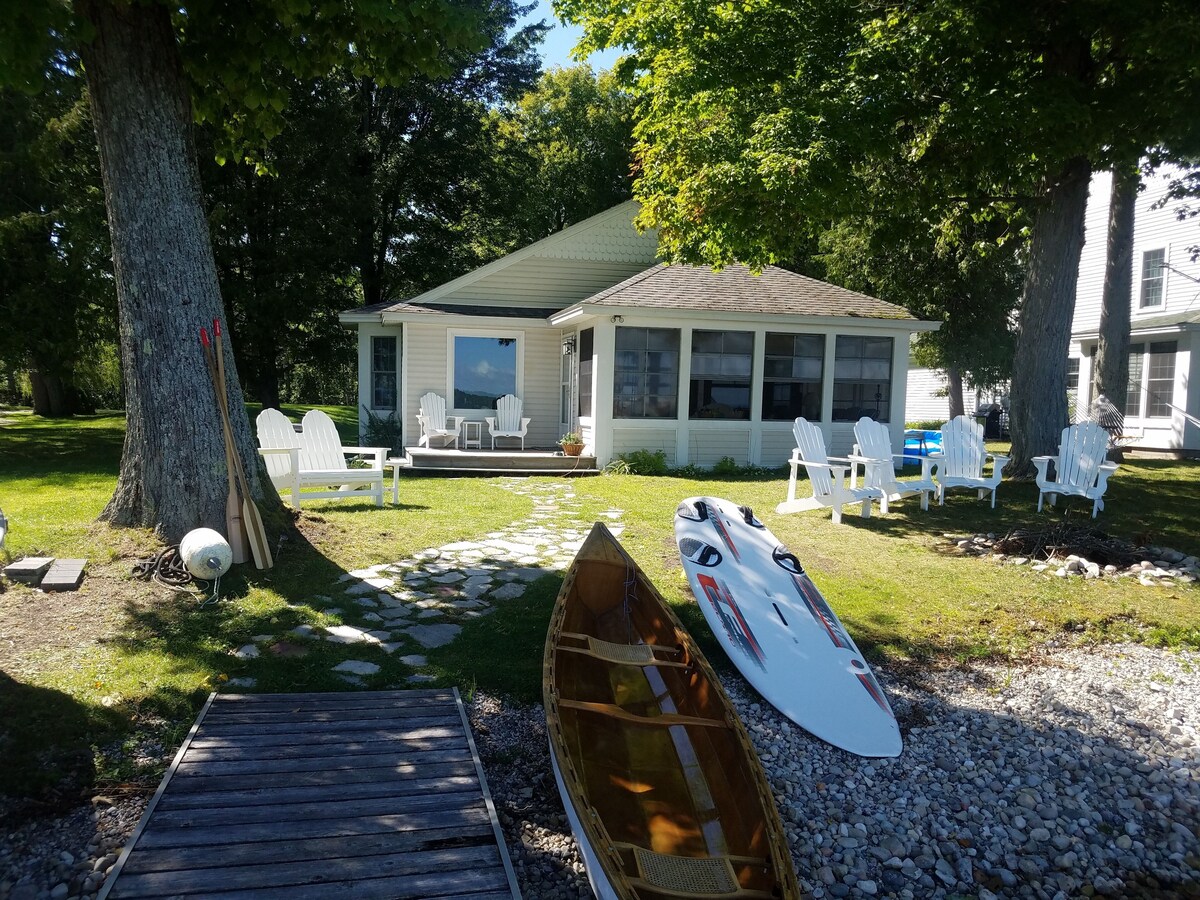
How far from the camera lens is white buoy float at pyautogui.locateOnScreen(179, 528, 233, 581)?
536 cm

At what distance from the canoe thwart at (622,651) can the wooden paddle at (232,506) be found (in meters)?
3.09

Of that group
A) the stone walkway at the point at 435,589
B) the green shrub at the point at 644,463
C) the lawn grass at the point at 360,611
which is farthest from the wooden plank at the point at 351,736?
the green shrub at the point at 644,463

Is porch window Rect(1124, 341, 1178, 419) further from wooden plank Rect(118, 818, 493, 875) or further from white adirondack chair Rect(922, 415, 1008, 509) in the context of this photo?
wooden plank Rect(118, 818, 493, 875)

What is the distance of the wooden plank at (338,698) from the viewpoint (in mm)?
3936

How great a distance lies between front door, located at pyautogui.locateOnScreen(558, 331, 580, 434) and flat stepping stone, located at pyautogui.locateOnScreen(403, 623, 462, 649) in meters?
9.00

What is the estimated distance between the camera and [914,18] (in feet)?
28.8

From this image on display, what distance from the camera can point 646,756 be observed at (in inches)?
136

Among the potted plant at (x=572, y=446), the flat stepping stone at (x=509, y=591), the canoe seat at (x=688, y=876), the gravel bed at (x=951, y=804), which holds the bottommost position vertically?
the gravel bed at (x=951, y=804)

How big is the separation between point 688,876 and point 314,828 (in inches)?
53.3

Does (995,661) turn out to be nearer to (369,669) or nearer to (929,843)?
(929,843)

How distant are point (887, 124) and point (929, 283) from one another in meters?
11.1

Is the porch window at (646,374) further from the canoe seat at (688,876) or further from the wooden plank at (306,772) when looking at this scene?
the canoe seat at (688,876)

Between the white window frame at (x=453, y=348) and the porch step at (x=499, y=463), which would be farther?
the white window frame at (x=453, y=348)

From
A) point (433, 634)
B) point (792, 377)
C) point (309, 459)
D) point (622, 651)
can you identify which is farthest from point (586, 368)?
point (622, 651)
